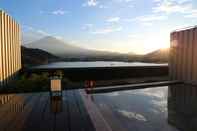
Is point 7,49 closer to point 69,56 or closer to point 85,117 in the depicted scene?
point 85,117

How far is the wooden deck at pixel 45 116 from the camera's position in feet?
7.89

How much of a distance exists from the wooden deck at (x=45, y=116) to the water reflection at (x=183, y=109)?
2.15 m

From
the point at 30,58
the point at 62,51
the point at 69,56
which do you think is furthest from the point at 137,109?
the point at 62,51

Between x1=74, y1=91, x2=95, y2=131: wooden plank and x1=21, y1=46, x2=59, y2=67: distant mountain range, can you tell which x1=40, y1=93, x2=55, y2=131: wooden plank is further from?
x1=21, y1=46, x2=59, y2=67: distant mountain range

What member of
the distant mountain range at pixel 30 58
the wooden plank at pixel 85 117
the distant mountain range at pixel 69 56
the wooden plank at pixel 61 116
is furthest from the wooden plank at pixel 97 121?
the distant mountain range at pixel 69 56

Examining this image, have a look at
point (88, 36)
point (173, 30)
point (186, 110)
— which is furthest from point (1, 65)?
point (88, 36)

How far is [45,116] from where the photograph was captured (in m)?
2.80

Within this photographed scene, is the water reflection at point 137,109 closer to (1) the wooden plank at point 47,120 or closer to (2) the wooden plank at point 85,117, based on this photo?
(2) the wooden plank at point 85,117

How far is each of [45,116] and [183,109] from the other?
3.77 m

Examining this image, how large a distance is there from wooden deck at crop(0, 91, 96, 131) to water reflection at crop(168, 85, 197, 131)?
7.06ft

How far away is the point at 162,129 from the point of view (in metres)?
3.52

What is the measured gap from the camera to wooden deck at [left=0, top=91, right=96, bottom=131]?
2404 millimetres

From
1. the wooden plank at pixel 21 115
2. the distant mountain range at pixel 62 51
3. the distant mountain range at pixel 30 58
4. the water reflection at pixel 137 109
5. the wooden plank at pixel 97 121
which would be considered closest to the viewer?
the wooden plank at pixel 21 115

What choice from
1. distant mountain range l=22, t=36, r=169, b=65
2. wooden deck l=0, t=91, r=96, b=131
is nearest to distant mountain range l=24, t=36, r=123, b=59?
distant mountain range l=22, t=36, r=169, b=65
